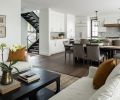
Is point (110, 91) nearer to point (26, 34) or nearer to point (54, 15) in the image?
point (54, 15)

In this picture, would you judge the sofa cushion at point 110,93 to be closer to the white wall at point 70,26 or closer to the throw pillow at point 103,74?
the throw pillow at point 103,74

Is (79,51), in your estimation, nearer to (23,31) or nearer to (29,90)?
(29,90)

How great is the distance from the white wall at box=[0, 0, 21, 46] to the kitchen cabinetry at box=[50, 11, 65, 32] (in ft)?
9.52

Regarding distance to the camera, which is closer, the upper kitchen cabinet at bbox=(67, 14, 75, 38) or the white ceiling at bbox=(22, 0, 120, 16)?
the white ceiling at bbox=(22, 0, 120, 16)

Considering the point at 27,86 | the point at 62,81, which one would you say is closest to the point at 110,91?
the point at 27,86

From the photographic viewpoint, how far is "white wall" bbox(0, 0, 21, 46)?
475 cm

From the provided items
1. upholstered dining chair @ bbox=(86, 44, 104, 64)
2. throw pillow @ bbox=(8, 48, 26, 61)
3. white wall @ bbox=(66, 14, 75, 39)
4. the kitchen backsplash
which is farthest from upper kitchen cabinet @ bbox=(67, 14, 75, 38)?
throw pillow @ bbox=(8, 48, 26, 61)

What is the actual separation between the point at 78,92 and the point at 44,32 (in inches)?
241

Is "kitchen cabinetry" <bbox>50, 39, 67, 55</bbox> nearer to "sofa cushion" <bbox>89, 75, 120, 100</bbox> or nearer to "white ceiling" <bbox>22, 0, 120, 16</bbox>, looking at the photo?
"white ceiling" <bbox>22, 0, 120, 16</bbox>

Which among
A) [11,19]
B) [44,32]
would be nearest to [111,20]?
[44,32]

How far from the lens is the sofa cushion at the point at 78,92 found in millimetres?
1758

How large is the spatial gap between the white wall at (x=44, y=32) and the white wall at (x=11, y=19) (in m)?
2.45

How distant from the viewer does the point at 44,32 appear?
25.2 ft

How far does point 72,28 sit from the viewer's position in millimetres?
10203
